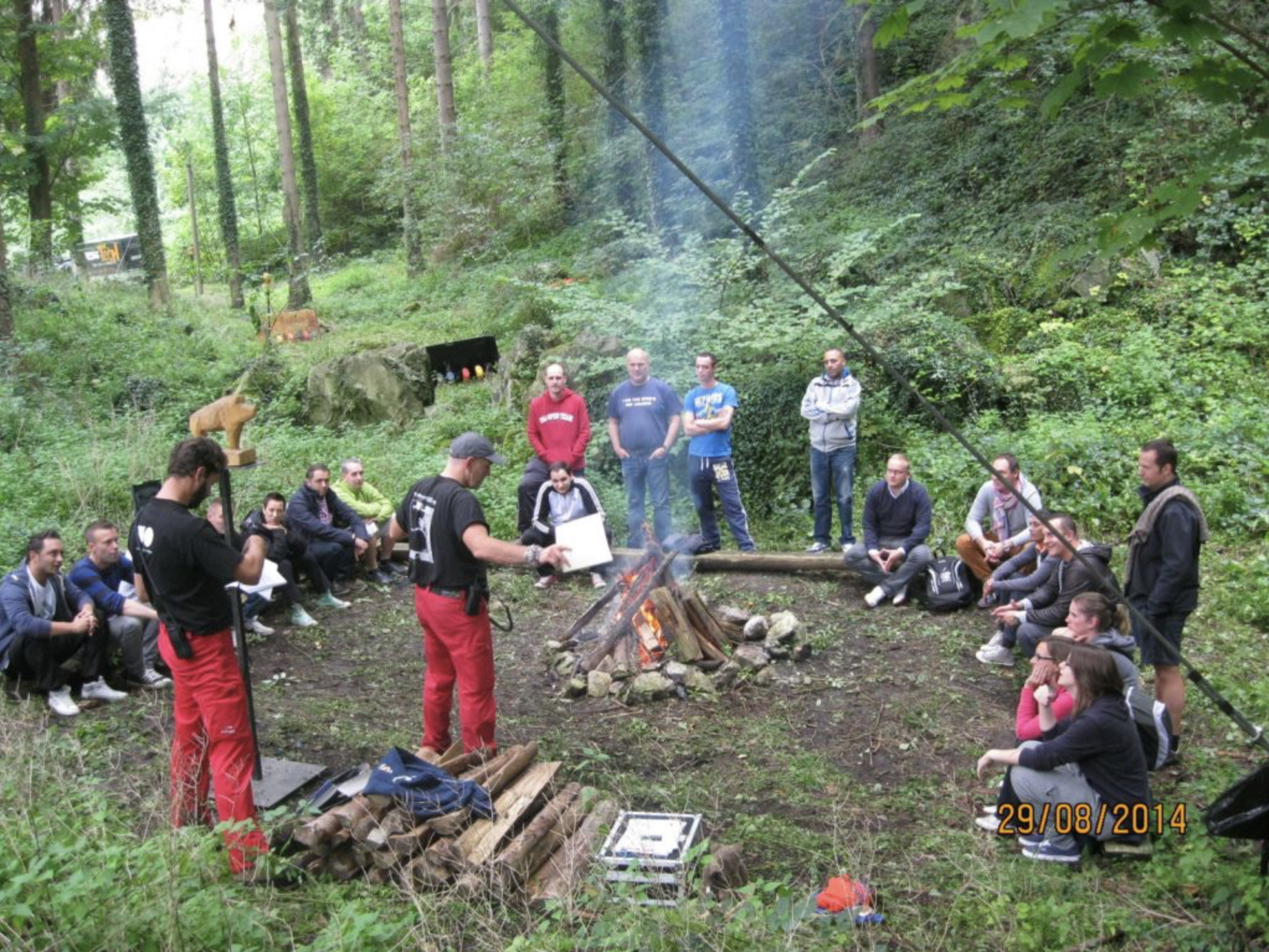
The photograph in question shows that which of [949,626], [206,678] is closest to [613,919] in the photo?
[206,678]

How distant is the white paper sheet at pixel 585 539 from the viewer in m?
7.36

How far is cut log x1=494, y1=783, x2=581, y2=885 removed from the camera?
13.4ft

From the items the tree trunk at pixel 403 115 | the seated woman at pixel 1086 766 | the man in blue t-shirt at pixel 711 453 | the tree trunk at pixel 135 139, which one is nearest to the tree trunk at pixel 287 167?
the tree trunk at pixel 403 115

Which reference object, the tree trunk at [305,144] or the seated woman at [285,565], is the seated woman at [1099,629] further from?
the tree trunk at [305,144]

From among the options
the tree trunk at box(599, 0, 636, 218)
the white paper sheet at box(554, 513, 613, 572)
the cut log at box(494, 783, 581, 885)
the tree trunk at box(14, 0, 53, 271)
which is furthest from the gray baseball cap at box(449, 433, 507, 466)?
the tree trunk at box(14, 0, 53, 271)

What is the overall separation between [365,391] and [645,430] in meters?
6.28

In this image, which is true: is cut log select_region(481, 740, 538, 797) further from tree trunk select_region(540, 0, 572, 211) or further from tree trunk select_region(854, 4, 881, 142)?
tree trunk select_region(540, 0, 572, 211)

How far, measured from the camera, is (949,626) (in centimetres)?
746

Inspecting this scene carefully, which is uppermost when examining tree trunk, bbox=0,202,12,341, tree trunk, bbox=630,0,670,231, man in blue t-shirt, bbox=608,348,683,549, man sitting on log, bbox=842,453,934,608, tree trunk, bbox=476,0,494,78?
tree trunk, bbox=476,0,494,78

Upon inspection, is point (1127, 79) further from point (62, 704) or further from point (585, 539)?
point (62, 704)

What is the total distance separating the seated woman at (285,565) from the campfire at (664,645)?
2249 mm

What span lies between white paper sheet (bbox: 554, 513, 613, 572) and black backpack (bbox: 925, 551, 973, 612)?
2541mm

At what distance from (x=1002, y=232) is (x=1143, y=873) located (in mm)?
11238

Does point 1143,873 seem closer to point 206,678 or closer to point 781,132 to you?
point 206,678
